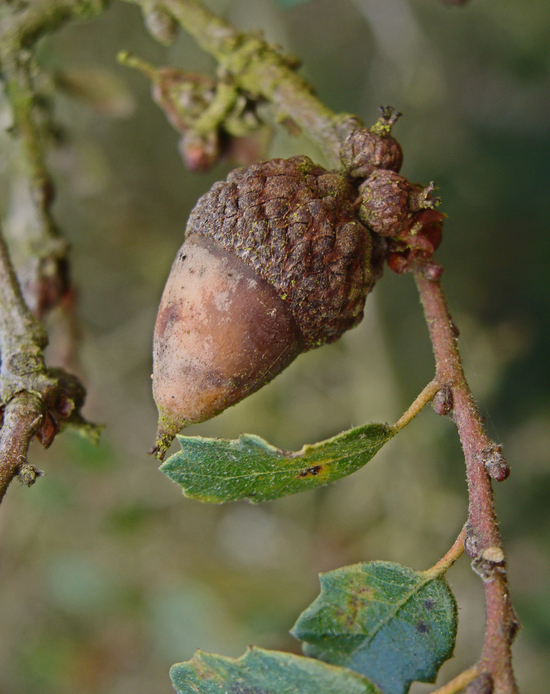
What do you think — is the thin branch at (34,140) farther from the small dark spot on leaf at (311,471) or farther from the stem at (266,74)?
the small dark spot on leaf at (311,471)

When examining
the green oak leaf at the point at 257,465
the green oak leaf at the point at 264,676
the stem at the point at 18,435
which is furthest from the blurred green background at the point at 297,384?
the green oak leaf at the point at 264,676

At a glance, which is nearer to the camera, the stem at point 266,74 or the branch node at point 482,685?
the branch node at point 482,685

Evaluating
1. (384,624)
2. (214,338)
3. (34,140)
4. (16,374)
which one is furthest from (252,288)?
(34,140)

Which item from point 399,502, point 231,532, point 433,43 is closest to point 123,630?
point 231,532

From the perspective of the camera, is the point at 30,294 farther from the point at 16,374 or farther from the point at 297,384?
the point at 297,384

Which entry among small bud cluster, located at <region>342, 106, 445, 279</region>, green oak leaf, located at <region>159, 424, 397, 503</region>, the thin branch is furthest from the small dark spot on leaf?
the thin branch

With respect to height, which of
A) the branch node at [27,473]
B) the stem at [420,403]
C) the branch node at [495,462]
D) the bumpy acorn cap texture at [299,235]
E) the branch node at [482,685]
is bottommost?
the branch node at [482,685]
